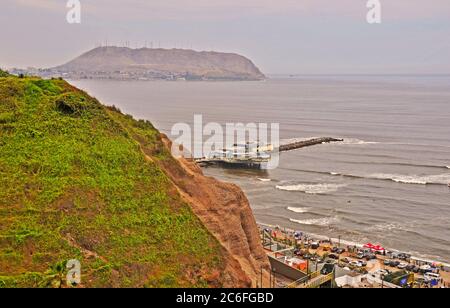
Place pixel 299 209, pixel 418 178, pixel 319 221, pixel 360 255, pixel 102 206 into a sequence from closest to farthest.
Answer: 1. pixel 102 206
2. pixel 360 255
3. pixel 319 221
4. pixel 299 209
5. pixel 418 178

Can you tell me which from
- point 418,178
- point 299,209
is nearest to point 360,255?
point 299,209

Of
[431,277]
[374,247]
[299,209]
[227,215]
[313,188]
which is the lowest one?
[431,277]

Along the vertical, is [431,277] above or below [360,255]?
below

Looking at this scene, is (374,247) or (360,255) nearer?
(360,255)

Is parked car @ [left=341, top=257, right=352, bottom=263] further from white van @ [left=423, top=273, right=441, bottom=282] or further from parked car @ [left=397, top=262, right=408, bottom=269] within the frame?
white van @ [left=423, top=273, right=441, bottom=282]

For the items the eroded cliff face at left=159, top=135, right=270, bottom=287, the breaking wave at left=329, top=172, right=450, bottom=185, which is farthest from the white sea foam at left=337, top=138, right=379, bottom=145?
the eroded cliff face at left=159, top=135, right=270, bottom=287

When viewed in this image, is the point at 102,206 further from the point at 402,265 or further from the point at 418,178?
the point at 418,178

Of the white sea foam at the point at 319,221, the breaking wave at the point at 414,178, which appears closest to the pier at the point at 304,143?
the breaking wave at the point at 414,178
